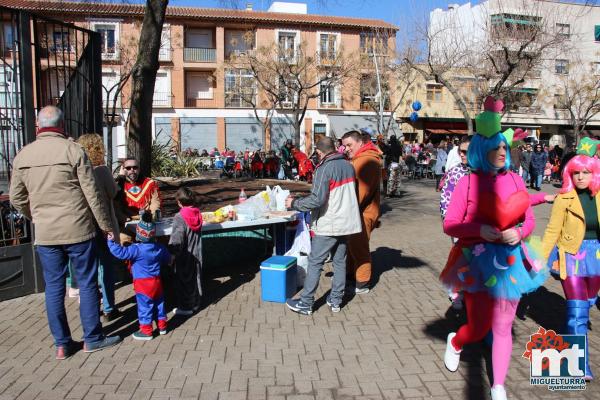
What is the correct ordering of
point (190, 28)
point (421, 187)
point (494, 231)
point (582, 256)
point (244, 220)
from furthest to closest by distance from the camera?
point (190, 28), point (421, 187), point (244, 220), point (582, 256), point (494, 231)

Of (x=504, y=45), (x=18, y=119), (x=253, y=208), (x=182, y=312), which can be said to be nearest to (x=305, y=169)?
(x=504, y=45)

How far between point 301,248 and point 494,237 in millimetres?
3360

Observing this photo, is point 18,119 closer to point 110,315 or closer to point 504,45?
point 110,315

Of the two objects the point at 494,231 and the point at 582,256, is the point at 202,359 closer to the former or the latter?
the point at 494,231

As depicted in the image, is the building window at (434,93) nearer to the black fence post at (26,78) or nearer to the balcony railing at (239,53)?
the balcony railing at (239,53)

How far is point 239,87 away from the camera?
35.5 meters

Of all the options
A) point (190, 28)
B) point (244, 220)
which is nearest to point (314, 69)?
point (190, 28)

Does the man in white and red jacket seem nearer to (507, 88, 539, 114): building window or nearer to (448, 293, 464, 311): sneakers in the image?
(448, 293, 464, 311): sneakers

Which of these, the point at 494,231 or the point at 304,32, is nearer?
the point at 494,231

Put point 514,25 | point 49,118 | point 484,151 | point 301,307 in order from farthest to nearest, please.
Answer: point 514,25, point 301,307, point 49,118, point 484,151

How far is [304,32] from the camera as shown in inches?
1505

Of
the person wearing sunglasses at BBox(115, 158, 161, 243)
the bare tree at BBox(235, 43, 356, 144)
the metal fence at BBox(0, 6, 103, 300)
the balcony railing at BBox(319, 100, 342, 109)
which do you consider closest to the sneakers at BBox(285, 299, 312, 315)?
the person wearing sunglasses at BBox(115, 158, 161, 243)

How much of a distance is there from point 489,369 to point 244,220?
3.13 metres

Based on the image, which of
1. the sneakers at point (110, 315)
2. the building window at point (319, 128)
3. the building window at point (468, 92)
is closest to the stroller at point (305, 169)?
the sneakers at point (110, 315)
